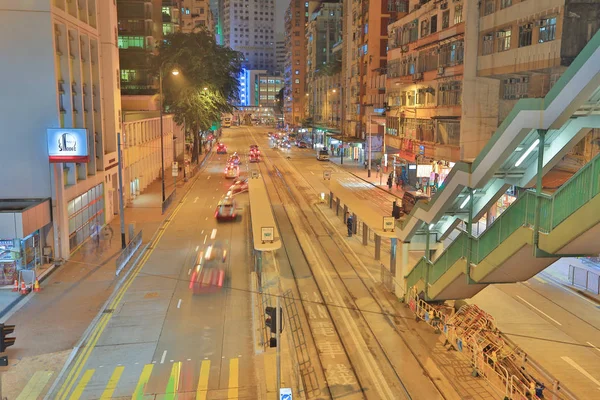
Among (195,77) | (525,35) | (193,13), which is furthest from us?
(193,13)

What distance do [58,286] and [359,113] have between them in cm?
6821

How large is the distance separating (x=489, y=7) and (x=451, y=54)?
5547 millimetres

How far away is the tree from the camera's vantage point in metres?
64.6

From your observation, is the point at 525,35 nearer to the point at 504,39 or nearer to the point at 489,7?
the point at 504,39

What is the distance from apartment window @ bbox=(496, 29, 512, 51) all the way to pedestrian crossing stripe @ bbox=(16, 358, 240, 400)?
28256 millimetres

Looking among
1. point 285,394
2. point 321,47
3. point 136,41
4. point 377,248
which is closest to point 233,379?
point 285,394

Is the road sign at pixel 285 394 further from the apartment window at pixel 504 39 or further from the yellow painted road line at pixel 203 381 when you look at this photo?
the apartment window at pixel 504 39

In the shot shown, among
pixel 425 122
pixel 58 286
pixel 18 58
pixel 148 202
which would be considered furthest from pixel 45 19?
pixel 425 122

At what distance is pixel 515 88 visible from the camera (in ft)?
122

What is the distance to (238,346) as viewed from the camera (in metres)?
17.1

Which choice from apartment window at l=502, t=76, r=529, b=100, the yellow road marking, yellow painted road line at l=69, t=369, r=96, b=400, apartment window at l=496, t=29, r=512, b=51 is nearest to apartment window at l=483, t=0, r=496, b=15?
apartment window at l=496, t=29, r=512, b=51

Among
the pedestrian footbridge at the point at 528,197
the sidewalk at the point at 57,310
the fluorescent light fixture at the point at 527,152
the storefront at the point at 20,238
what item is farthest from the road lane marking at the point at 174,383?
the storefront at the point at 20,238

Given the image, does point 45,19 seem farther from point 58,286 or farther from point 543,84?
point 543,84

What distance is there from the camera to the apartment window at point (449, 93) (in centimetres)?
4191
